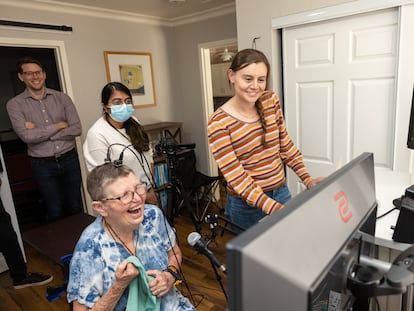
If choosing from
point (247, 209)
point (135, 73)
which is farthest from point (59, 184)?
point (247, 209)

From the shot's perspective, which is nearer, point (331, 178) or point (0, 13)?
point (331, 178)

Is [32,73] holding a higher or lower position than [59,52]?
lower

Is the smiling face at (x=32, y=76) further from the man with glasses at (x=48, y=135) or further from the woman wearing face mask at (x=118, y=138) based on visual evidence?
the woman wearing face mask at (x=118, y=138)

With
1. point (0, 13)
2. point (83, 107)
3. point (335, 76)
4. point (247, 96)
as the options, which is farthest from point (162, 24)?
point (247, 96)

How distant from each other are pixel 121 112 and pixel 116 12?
2119 mm

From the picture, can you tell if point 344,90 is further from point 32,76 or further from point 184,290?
point 32,76

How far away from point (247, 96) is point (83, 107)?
2609 mm

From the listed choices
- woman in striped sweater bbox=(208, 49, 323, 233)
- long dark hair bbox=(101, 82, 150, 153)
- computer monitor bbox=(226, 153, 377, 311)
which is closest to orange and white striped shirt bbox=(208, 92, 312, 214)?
woman in striped sweater bbox=(208, 49, 323, 233)

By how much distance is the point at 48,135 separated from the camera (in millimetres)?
2514

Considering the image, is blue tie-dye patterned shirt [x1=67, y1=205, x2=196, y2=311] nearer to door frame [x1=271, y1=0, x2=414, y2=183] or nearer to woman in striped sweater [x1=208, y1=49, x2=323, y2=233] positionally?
woman in striped sweater [x1=208, y1=49, x2=323, y2=233]

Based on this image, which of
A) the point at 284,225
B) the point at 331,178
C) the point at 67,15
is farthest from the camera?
the point at 67,15

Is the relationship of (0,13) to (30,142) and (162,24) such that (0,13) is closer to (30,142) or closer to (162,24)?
(30,142)

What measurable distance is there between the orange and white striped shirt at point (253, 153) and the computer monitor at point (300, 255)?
60 cm

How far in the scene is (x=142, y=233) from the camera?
3.90 feet
